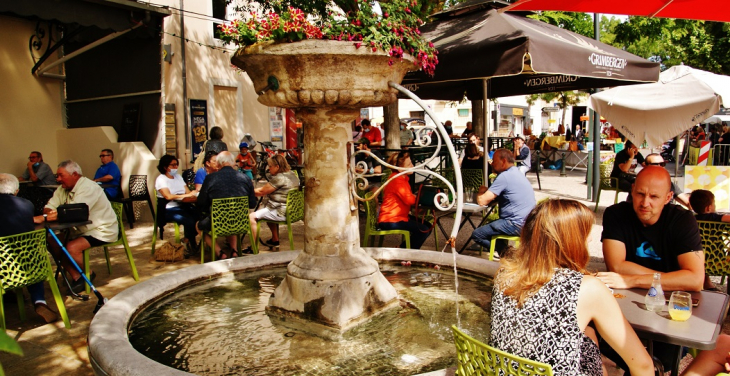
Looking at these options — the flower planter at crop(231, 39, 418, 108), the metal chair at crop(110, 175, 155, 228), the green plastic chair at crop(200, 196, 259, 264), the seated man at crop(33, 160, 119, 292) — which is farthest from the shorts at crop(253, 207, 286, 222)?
the flower planter at crop(231, 39, 418, 108)

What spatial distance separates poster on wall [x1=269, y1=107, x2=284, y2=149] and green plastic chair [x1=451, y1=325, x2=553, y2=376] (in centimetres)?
1505

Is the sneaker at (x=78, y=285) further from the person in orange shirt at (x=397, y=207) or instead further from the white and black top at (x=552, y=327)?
the white and black top at (x=552, y=327)

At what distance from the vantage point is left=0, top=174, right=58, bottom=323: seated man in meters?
4.66

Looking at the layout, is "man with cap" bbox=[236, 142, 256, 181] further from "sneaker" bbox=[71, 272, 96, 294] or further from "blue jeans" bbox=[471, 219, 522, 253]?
"blue jeans" bbox=[471, 219, 522, 253]

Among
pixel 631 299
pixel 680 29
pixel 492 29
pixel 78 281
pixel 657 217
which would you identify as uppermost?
pixel 680 29

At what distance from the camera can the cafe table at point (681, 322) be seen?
236 centimetres

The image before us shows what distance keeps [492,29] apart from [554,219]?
367 centimetres

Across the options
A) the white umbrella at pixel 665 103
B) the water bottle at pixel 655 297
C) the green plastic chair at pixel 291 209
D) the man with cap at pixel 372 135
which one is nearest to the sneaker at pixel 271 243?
the green plastic chair at pixel 291 209

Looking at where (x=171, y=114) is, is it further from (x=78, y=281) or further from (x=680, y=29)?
(x=680, y=29)

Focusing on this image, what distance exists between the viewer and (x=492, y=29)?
5.46 meters

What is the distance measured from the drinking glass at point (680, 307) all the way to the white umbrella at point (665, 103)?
19.7 ft

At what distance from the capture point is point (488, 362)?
205 cm

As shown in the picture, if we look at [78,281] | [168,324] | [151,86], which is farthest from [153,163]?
[168,324]

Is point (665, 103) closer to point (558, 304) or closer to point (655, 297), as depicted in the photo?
point (655, 297)
